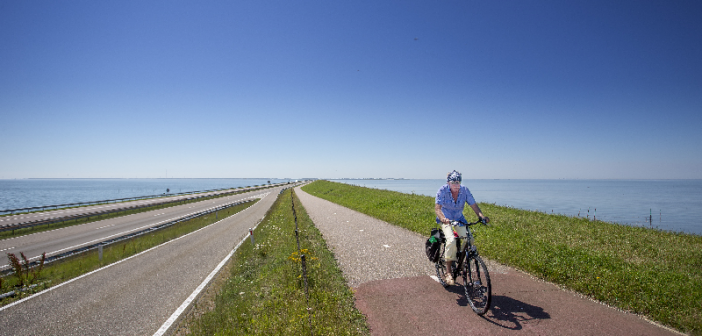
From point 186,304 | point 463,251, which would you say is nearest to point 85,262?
point 186,304

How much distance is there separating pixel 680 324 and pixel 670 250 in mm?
6426

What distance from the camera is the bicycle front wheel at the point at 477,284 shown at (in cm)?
500

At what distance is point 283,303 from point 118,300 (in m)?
5.92

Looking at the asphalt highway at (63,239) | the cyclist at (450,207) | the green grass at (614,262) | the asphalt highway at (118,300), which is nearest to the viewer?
the green grass at (614,262)

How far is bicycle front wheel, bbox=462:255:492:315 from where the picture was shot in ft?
16.4

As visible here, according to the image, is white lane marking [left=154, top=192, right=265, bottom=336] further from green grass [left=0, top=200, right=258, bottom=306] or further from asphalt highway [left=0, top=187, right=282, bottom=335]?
green grass [left=0, top=200, right=258, bottom=306]

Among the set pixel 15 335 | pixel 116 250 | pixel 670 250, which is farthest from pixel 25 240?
pixel 670 250

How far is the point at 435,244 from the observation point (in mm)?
6562

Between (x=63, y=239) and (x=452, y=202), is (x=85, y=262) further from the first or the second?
(x=452, y=202)

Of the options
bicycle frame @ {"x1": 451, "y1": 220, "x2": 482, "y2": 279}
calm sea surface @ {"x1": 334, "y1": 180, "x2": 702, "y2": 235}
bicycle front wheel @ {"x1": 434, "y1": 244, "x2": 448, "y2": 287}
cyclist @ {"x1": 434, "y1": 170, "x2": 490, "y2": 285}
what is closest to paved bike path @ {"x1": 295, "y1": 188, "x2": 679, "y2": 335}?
bicycle front wheel @ {"x1": 434, "y1": 244, "x2": 448, "y2": 287}

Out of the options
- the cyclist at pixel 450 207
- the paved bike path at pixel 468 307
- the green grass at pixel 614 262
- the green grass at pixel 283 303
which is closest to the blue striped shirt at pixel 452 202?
the cyclist at pixel 450 207

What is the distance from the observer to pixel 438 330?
15.6 ft

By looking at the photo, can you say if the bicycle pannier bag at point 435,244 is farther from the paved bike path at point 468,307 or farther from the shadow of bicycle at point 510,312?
the shadow of bicycle at point 510,312

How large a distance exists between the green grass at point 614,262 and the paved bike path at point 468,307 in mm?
406
